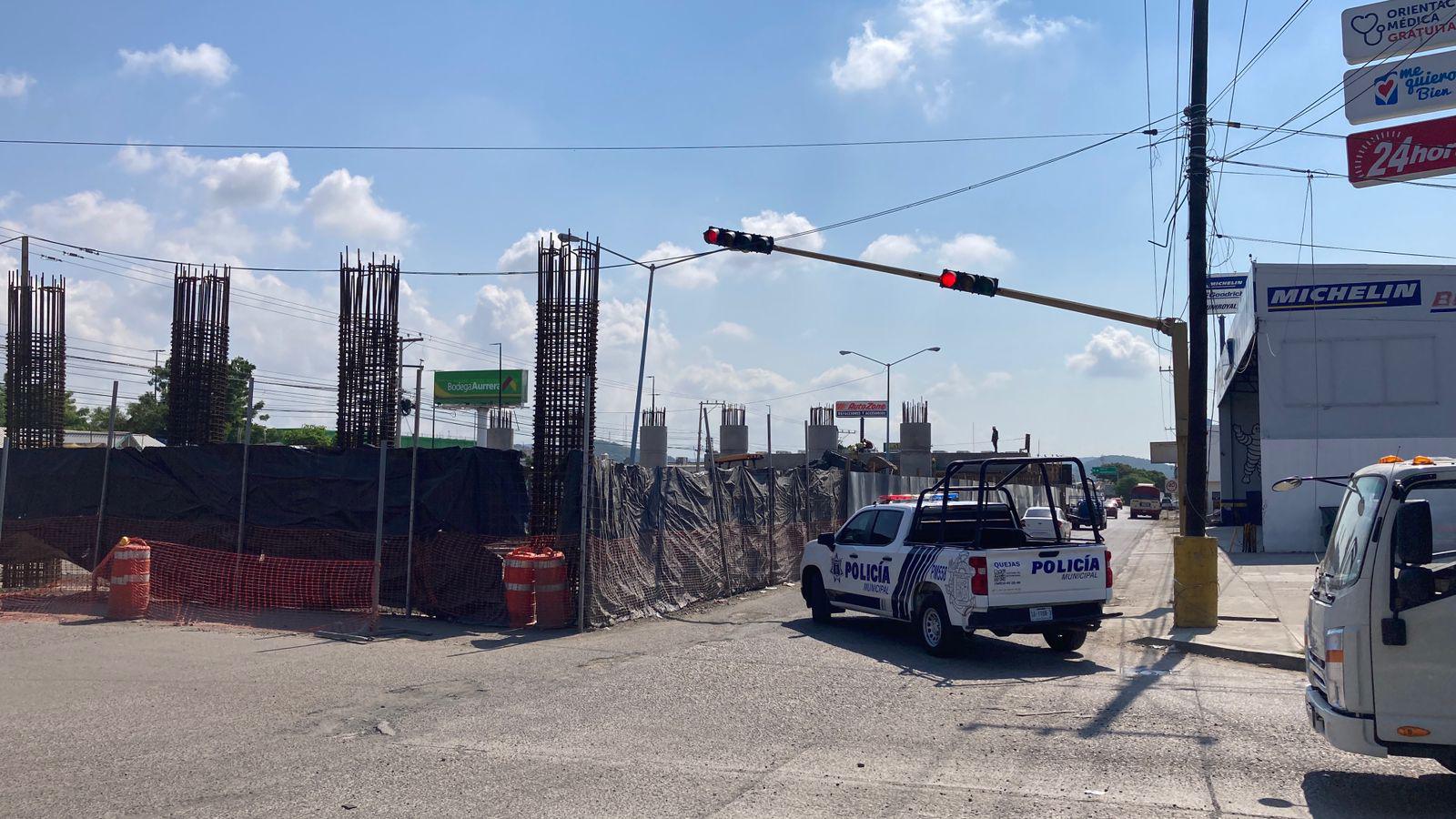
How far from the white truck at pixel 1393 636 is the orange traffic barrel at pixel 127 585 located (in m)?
13.9

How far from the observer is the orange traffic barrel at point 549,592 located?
1405cm

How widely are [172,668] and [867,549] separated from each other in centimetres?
805

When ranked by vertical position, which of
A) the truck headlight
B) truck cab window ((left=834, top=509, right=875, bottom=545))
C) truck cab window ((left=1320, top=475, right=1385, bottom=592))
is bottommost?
the truck headlight

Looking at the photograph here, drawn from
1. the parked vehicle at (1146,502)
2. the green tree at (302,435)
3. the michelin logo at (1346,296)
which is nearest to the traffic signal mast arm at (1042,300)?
the michelin logo at (1346,296)

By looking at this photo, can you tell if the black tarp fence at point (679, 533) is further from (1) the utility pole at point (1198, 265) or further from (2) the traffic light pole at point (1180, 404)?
(1) the utility pole at point (1198, 265)

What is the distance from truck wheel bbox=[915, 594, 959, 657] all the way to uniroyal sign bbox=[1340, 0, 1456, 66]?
9716 millimetres

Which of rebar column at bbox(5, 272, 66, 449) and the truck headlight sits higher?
rebar column at bbox(5, 272, 66, 449)

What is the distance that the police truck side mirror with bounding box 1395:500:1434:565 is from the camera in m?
6.02

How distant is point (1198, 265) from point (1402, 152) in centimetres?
290

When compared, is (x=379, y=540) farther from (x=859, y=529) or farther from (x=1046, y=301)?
(x=1046, y=301)

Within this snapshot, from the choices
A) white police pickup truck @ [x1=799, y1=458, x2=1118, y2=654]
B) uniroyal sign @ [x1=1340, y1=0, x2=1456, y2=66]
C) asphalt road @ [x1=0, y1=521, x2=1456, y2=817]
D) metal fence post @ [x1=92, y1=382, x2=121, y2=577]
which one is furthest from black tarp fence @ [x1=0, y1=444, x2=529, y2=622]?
uniroyal sign @ [x1=1340, y1=0, x2=1456, y2=66]

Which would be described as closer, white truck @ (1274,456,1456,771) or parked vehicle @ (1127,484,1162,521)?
white truck @ (1274,456,1456,771)

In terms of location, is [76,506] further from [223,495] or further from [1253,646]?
[1253,646]

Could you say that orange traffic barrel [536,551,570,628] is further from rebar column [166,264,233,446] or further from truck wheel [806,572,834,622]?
rebar column [166,264,233,446]
